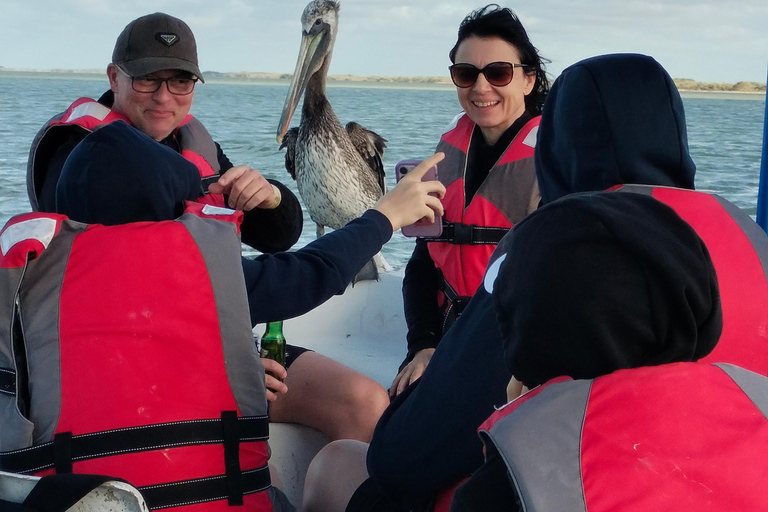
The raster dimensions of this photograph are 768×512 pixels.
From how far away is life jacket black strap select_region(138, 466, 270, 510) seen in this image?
155 cm

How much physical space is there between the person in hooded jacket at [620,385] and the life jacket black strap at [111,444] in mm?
716

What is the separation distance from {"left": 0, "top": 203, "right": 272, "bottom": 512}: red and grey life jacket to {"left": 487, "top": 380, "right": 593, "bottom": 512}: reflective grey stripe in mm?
736

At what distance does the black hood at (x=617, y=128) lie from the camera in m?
1.56

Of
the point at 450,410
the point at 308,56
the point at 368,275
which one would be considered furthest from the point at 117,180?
the point at 308,56

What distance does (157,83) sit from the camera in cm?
249

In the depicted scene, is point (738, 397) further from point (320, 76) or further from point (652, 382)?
point (320, 76)

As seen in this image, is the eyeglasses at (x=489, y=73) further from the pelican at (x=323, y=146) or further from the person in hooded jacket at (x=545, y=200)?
the pelican at (x=323, y=146)

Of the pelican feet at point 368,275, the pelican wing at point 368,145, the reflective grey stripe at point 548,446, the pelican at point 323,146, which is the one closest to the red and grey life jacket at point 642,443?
the reflective grey stripe at point 548,446

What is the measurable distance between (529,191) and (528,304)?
1622mm

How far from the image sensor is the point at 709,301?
3.26 ft

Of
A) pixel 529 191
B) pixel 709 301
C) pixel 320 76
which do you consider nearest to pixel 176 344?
pixel 709 301

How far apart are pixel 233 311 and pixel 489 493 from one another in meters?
0.75

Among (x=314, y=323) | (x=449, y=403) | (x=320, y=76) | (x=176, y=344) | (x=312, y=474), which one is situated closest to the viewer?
(x=449, y=403)

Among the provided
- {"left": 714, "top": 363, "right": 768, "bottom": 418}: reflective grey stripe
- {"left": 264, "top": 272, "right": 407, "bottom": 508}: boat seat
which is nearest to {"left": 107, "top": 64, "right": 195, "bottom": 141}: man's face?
{"left": 264, "top": 272, "right": 407, "bottom": 508}: boat seat
